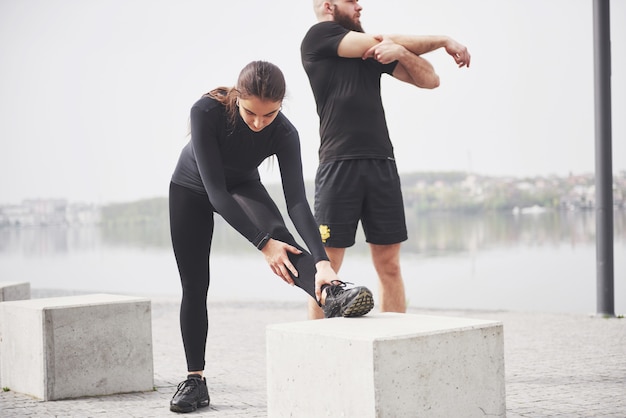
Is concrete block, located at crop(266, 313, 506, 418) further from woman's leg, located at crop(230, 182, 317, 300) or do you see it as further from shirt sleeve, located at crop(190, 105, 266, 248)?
shirt sleeve, located at crop(190, 105, 266, 248)

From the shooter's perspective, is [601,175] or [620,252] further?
[620,252]

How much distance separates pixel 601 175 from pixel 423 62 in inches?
135

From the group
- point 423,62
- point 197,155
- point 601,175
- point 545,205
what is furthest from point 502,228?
point 197,155

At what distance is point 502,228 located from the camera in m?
13.4

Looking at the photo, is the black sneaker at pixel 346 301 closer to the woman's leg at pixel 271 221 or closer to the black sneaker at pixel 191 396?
the woman's leg at pixel 271 221

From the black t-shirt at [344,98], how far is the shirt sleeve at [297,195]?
563mm

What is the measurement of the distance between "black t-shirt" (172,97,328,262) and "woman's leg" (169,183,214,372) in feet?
0.26

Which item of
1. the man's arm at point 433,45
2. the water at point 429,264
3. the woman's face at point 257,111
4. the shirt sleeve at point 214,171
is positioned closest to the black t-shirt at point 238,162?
the shirt sleeve at point 214,171

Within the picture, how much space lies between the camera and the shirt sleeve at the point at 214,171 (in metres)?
3.20

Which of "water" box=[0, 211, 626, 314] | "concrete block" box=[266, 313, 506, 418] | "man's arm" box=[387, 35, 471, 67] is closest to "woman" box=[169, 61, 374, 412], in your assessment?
"concrete block" box=[266, 313, 506, 418]

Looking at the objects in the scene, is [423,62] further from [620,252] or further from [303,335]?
[620,252]

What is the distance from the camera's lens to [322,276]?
9.78ft

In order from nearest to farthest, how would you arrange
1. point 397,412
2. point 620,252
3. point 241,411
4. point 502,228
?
point 397,412
point 241,411
point 620,252
point 502,228

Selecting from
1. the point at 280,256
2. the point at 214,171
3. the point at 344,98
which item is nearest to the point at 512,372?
the point at 344,98
